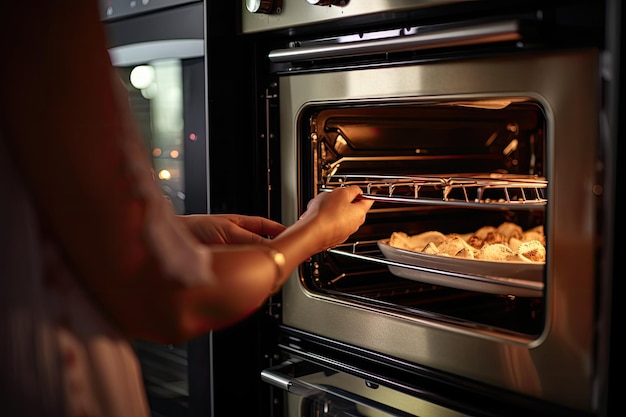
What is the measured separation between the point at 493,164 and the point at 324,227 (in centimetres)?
76

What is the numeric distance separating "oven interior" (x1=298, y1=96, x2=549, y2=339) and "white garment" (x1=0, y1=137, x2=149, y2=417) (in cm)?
51

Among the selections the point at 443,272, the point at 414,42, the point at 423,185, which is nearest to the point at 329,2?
the point at 414,42

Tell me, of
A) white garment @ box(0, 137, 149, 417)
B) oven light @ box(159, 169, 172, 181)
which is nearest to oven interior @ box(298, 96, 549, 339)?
oven light @ box(159, 169, 172, 181)

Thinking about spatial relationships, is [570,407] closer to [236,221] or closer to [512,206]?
[512,206]

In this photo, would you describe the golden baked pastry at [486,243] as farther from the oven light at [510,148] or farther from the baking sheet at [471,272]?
the oven light at [510,148]

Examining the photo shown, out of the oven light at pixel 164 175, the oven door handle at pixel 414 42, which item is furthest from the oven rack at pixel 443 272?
the oven light at pixel 164 175

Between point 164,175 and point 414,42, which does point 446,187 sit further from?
point 164,175

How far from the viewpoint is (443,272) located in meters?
1.13

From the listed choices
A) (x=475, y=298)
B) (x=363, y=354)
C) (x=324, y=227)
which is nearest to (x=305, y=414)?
(x=363, y=354)

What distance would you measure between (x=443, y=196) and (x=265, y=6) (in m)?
0.47

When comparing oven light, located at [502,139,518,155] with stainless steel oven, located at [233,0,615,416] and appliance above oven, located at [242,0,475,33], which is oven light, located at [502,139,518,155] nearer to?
stainless steel oven, located at [233,0,615,416]

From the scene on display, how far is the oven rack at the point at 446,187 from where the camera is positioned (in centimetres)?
108

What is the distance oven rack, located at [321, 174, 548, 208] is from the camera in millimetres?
1077

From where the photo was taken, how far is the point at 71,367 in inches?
32.7
